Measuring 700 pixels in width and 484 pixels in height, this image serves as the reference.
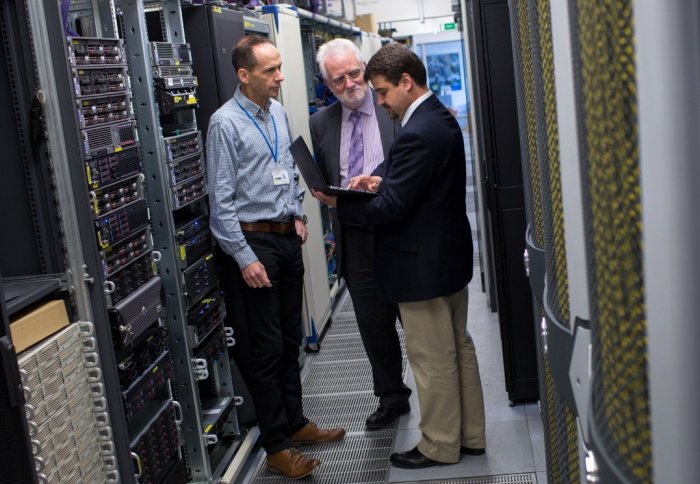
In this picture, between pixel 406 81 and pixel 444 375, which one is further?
pixel 444 375

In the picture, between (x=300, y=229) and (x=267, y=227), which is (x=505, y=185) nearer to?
(x=300, y=229)

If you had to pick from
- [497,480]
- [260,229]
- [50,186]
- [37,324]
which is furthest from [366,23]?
[37,324]

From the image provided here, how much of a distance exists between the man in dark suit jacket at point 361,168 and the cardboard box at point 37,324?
6.45 ft

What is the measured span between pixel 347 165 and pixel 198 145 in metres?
→ 0.78

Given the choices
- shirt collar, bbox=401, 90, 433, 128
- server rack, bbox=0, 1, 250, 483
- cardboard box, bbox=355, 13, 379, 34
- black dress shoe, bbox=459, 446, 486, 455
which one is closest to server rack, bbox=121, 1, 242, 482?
server rack, bbox=0, 1, 250, 483

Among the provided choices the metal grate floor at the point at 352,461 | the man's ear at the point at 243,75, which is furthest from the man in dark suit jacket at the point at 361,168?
Result: the man's ear at the point at 243,75

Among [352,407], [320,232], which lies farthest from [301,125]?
[352,407]

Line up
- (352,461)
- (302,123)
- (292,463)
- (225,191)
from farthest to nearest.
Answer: (302,123), (352,461), (292,463), (225,191)

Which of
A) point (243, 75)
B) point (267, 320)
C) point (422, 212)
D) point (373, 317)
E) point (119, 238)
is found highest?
point (243, 75)

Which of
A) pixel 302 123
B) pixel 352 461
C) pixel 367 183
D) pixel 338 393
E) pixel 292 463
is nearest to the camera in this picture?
pixel 367 183

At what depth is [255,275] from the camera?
13.0 feet

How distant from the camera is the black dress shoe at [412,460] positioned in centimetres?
413

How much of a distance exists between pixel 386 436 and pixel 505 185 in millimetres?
1428

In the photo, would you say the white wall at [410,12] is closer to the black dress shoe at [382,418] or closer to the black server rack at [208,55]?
the black server rack at [208,55]
